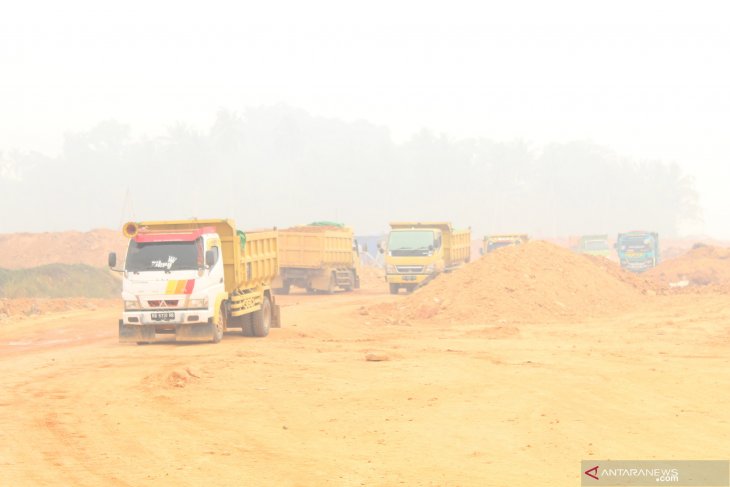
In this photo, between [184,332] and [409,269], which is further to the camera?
[409,269]

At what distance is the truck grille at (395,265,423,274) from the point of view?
4575 centimetres

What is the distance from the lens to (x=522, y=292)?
112 feet

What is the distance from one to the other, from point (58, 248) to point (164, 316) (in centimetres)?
5631

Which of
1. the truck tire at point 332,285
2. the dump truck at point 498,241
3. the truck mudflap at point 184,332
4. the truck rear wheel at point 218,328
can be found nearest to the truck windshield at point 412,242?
the truck tire at point 332,285

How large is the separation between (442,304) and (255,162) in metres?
156

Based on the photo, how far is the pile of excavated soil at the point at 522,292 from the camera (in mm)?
32875

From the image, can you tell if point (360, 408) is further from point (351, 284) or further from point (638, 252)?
point (638, 252)

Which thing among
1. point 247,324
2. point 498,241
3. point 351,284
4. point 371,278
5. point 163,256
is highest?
point 163,256

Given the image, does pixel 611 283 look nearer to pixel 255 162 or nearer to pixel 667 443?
pixel 667 443

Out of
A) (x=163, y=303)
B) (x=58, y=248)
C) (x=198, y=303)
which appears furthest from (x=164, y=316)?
(x=58, y=248)

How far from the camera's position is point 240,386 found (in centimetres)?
1725

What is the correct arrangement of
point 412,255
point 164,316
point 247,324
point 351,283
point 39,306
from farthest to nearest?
point 351,283, point 412,255, point 39,306, point 247,324, point 164,316

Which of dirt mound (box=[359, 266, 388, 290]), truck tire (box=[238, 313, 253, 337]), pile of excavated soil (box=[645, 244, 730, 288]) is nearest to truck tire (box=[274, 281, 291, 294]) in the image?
dirt mound (box=[359, 266, 388, 290])

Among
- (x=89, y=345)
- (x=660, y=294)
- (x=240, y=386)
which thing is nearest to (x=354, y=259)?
(x=660, y=294)
